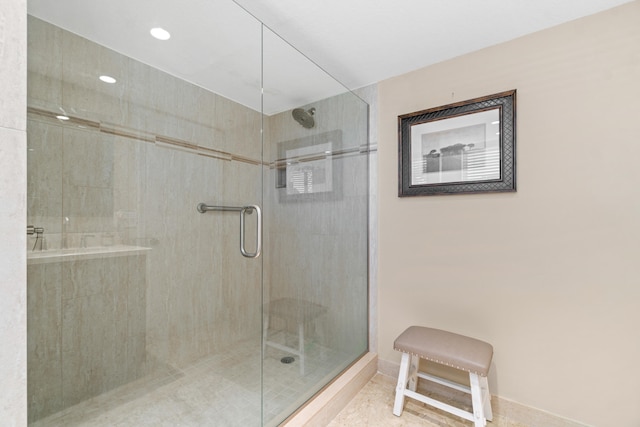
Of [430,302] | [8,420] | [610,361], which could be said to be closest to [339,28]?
[430,302]

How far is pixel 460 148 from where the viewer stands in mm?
1863

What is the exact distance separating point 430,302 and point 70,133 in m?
2.14

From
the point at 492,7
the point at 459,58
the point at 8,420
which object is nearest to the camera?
the point at 8,420

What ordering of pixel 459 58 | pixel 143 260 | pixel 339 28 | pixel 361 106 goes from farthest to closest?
pixel 361 106 < pixel 459 58 < pixel 339 28 < pixel 143 260

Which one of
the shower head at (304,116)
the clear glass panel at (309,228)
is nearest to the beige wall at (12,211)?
the clear glass panel at (309,228)

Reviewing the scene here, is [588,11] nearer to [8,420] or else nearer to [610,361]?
[610,361]

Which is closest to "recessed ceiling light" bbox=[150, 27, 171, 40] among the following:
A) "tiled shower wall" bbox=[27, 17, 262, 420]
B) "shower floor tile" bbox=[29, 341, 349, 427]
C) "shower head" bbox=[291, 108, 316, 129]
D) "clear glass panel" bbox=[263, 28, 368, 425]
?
"tiled shower wall" bbox=[27, 17, 262, 420]

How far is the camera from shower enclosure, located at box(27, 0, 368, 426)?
1044 millimetres

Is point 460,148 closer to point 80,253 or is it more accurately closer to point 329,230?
point 329,230

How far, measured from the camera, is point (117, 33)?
108 cm

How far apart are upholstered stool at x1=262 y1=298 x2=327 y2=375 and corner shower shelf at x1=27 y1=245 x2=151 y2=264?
697 millimetres

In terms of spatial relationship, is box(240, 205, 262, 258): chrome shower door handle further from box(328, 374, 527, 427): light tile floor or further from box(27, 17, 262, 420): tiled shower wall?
box(328, 374, 527, 427): light tile floor

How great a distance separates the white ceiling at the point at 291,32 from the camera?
1.09 metres

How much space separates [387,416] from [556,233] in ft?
4.74
